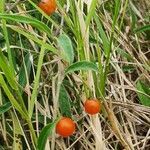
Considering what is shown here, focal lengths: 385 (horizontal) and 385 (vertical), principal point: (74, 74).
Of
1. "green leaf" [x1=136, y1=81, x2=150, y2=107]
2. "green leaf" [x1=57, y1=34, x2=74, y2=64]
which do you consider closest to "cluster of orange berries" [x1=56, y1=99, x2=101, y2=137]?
"green leaf" [x1=57, y1=34, x2=74, y2=64]

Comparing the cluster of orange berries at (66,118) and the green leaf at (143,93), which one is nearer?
the cluster of orange berries at (66,118)

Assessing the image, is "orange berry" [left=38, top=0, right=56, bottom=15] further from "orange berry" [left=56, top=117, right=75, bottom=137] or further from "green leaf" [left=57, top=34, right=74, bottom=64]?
"orange berry" [left=56, top=117, right=75, bottom=137]

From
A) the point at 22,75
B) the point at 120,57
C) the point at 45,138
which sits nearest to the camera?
the point at 45,138

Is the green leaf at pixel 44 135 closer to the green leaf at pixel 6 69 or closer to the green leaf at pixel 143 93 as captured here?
the green leaf at pixel 6 69

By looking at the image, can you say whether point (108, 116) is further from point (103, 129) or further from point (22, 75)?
point (22, 75)

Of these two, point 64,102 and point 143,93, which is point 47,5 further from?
point 143,93

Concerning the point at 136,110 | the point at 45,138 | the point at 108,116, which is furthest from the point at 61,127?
the point at 136,110

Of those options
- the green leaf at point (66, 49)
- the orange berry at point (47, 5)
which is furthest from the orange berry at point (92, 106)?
the orange berry at point (47, 5)
